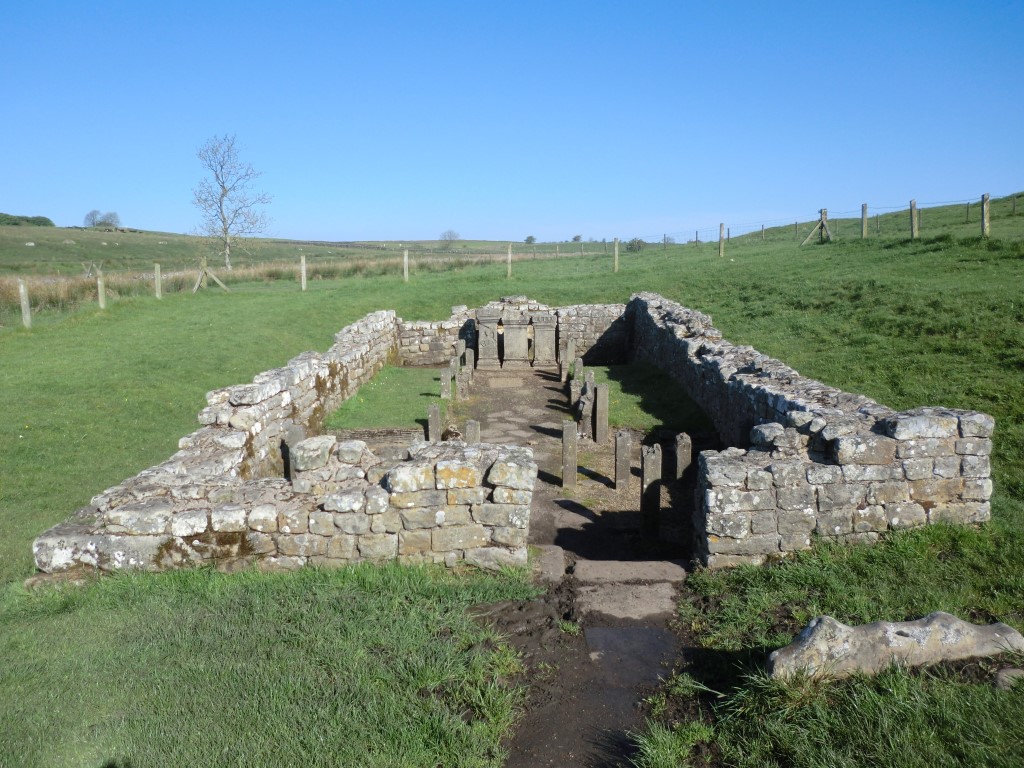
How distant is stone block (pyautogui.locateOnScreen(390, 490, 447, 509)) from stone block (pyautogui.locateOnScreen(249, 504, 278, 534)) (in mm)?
996

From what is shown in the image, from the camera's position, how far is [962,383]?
10.8m

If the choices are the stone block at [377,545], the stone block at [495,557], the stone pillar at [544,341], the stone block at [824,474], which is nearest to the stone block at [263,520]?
the stone block at [377,545]

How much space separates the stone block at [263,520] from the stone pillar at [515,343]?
14.8m

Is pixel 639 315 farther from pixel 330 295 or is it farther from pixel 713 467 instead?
pixel 713 467

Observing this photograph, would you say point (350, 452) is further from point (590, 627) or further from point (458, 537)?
point (590, 627)

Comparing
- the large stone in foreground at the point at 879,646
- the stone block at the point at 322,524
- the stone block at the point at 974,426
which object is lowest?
the large stone in foreground at the point at 879,646

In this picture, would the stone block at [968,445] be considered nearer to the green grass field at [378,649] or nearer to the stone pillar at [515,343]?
the green grass field at [378,649]

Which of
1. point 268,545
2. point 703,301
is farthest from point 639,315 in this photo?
point 268,545

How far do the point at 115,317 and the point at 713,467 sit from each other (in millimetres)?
21161

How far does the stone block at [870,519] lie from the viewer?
254 inches

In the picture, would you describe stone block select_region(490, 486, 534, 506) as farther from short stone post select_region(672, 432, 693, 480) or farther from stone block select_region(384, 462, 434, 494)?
short stone post select_region(672, 432, 693, 480)

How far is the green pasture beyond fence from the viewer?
24.0 meters

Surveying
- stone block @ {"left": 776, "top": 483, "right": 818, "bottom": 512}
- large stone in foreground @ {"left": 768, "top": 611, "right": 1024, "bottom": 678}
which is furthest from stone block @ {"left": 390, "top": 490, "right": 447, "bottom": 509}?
stone block @ {"left": 776, "top": 483, "right": 818, "bottom": 512}

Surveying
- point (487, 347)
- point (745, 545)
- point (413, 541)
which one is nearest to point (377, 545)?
point (413, 541)
